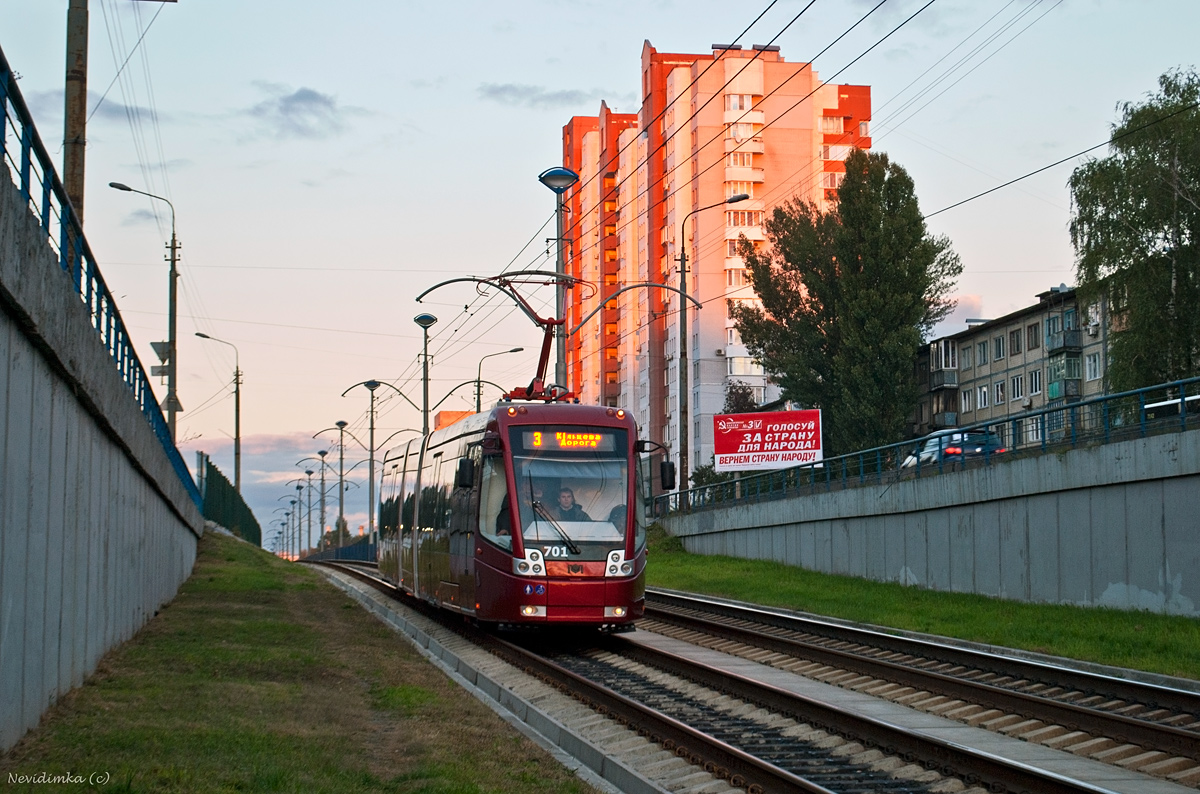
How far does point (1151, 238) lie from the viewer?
46312 mm

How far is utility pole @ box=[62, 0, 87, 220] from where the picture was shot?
1903 centimetres

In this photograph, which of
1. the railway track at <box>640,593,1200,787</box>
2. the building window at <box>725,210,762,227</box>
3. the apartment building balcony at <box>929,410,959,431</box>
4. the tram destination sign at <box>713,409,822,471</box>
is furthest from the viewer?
the building window at <box>725,210,762,227</box>

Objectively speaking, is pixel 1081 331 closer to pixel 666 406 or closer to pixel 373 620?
pixel 666 406

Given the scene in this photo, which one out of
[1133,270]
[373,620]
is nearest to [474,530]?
[373,620]

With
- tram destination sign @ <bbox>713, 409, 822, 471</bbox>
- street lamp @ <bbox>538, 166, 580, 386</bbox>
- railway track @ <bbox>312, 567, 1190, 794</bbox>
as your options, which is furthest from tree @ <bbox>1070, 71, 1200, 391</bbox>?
railway track @ <bbox>312, 567, 1190, 794</bbox>

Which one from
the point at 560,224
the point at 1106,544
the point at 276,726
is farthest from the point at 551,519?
the point at 560,224

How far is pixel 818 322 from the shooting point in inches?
2484

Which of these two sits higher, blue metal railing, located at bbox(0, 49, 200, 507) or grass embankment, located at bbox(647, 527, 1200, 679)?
blue metal railing, located at bbox(0, 49, 200, 507)

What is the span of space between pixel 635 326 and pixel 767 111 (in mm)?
22436

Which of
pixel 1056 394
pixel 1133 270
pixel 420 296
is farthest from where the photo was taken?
pixel 1056 394

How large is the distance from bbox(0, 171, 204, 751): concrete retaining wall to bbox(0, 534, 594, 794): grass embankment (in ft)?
1.34

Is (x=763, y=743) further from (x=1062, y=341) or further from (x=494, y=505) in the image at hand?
(x=1062, y=341)

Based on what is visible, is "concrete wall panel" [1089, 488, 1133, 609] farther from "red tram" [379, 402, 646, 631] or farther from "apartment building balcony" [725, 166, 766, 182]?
"apartment building balcony" [725, 166, 766, 182]

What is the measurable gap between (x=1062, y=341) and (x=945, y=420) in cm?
1048
